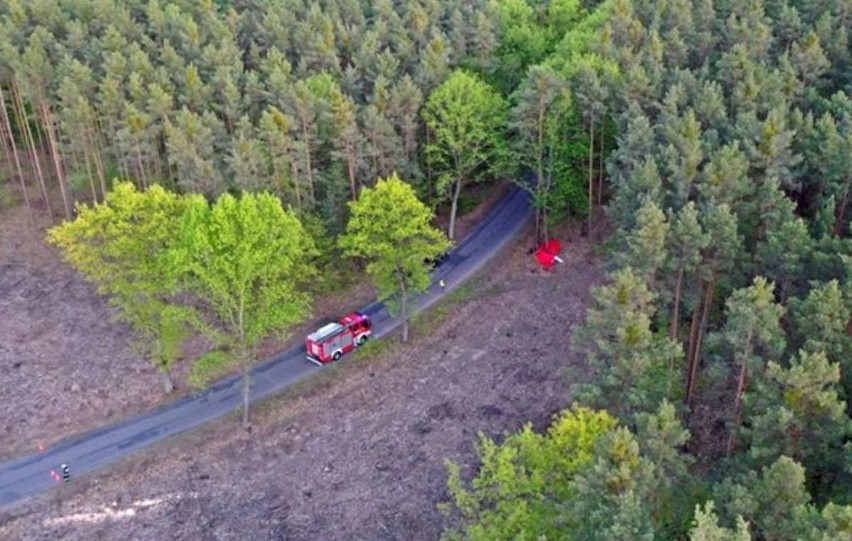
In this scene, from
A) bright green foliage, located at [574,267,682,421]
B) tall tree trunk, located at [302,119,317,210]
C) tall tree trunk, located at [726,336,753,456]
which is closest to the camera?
bright green foliage, located at [574,267,682,421]

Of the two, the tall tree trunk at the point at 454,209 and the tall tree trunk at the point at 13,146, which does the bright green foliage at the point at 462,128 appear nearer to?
the tall tree trunk at the point at 454,209

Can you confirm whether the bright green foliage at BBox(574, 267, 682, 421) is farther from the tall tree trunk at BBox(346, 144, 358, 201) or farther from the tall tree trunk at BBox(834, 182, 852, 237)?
the tall tree trunk at BBox(346, 144, 358, 201)

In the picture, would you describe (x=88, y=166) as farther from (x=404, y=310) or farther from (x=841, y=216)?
(x=841, y=216)

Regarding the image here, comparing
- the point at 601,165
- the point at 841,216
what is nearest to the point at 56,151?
the point at 601,165

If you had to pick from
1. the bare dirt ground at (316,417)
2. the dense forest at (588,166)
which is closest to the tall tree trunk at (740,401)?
the dense forest at (588,166)

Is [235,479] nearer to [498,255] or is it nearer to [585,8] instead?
[498,255]

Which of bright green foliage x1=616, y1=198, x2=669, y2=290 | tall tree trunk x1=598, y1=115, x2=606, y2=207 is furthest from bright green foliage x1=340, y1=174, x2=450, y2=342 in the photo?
tall tree trunk x1=598, y1=115, x2=606, y2=207

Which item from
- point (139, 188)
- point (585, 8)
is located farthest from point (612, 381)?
point (585, 8)
